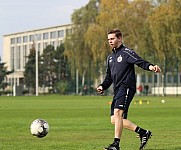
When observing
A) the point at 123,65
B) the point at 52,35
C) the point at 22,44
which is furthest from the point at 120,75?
the point at 22,44

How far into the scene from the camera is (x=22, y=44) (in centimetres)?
16775

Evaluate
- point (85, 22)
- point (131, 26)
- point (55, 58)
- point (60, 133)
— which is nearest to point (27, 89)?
point (55, 58)

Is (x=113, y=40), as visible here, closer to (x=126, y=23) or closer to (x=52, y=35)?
(x=126, y=23)

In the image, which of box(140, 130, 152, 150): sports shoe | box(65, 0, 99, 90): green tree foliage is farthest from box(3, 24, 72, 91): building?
box(140, 130, 152, 150): sports shoe

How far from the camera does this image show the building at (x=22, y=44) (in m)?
155

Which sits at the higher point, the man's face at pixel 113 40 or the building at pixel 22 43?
the building at pixel 22 43

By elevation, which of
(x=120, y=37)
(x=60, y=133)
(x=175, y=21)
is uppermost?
(x=175, y=21)

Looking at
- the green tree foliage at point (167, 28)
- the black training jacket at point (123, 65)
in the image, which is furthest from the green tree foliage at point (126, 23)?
the black training jacket at point (123, 65)

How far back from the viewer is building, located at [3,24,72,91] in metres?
155

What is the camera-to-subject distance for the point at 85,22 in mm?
92812

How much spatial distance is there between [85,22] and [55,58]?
128ft

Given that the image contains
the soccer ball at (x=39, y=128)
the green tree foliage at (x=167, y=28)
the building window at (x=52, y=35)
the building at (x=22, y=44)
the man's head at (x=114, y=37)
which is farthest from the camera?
the building window at (x=52, y=35)

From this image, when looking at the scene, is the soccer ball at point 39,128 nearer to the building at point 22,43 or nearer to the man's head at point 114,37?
the man's head at point 114,37

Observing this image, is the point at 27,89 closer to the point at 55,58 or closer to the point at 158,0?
the point at 55,58
